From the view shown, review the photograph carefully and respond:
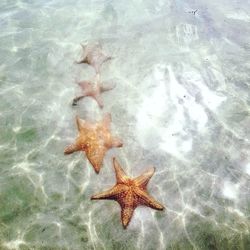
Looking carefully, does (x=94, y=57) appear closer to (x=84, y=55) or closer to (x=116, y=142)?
(x=84, y=55)

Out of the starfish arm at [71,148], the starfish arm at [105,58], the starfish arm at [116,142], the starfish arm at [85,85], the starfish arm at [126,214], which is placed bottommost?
the starfish arm at [126,214]

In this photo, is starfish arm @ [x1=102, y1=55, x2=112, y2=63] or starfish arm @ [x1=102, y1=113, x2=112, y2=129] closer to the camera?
starfish arm @ [x1=102, y1=113, x2=112, y2=129]

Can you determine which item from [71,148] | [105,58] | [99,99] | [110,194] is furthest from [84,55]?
[110,194]

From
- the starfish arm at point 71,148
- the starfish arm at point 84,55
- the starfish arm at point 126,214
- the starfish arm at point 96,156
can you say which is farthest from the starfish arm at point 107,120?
the starfish arm at point 84,55

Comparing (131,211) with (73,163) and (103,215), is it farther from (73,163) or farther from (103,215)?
(73,163)

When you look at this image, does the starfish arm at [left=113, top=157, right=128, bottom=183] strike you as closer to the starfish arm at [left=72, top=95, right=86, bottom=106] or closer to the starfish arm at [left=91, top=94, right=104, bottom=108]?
the starfish arm at [left=91, top=94, right=104, bottom=108]

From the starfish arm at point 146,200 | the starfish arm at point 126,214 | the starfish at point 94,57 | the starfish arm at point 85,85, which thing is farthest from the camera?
the starfish at point 94,57

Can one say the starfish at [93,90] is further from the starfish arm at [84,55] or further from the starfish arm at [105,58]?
the starfish arm at [105,58]

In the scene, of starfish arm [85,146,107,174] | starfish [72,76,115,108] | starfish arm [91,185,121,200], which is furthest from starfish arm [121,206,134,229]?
starfish [72,76,115,108]
